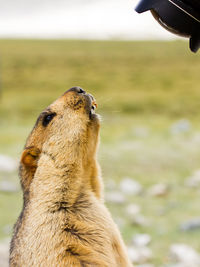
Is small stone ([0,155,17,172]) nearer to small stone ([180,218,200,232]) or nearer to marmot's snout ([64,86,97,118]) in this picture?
small stone ([180,218,200,232])

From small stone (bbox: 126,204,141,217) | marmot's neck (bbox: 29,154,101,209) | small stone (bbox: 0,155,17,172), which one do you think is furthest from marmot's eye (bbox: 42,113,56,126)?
small stone (bbox: 0,155,17,172)

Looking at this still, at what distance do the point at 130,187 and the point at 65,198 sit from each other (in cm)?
717

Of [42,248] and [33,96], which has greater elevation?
[33,96]

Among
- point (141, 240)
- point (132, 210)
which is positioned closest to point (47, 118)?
point (141, 240)

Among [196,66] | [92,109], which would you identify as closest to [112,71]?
[196,66]

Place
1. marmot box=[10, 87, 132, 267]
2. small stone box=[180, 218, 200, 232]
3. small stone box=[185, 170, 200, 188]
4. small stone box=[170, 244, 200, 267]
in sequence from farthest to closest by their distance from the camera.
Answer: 1. small stone box=[185, 170, 200, 188]
2. small stone box=[180, 218, 200, 232]
3. small stone box=[170, 244, 200, 267]
4. marmot box=[10, 87, 132, 267]

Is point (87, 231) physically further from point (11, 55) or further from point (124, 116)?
point (11, 55)

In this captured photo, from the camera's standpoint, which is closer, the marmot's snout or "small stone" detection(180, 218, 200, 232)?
the marmot's snout

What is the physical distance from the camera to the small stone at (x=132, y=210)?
9234 millimetres

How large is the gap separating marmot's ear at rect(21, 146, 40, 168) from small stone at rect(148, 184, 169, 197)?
6753 mm

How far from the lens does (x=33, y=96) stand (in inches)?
1380

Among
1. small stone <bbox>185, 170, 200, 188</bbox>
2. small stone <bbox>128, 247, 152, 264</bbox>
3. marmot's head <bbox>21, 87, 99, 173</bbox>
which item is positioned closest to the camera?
marmot's head <bbox>21, 87, 99, 173</bbox>

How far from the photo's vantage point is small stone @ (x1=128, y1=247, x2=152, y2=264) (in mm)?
7152

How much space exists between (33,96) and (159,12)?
3321 cm
